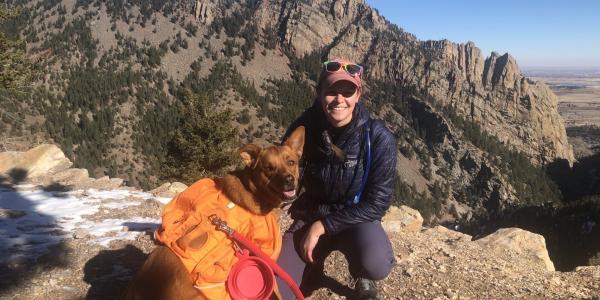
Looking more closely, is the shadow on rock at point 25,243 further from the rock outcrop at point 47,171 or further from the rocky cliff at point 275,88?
the rocky cliff at point 275,88

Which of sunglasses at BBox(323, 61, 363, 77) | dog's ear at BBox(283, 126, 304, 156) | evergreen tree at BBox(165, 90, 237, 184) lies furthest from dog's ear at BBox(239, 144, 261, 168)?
evergreen tree at BBox(165, 90, 237, 184)

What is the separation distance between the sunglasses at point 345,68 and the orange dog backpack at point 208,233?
148cm

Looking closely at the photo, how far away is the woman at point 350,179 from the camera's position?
12.4 ft

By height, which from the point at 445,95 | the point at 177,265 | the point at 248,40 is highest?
the point at 248,40

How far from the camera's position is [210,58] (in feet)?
407

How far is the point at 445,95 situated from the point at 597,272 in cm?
14491

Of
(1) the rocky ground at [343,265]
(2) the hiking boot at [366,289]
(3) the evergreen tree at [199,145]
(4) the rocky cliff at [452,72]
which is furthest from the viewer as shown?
(4) the rocky cliff at [452,72]

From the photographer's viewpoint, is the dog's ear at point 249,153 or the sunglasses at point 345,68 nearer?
the dog's ear at point 249,153

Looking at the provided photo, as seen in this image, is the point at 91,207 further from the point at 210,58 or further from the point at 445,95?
the point at 445,95

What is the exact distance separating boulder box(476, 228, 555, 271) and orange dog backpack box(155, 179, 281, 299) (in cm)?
568

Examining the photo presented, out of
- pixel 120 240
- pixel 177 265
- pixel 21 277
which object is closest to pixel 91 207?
pixel 120 240

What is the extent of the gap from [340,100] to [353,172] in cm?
68

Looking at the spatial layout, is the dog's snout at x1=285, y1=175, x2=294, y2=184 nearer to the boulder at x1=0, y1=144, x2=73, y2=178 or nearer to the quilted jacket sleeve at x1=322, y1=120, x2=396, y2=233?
the quilted jacket sleeve at x1=322, y1=120, x2=396, y2=233

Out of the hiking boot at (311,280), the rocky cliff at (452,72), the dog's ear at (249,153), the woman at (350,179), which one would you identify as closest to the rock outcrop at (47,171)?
the hiking boot at (311,280)
